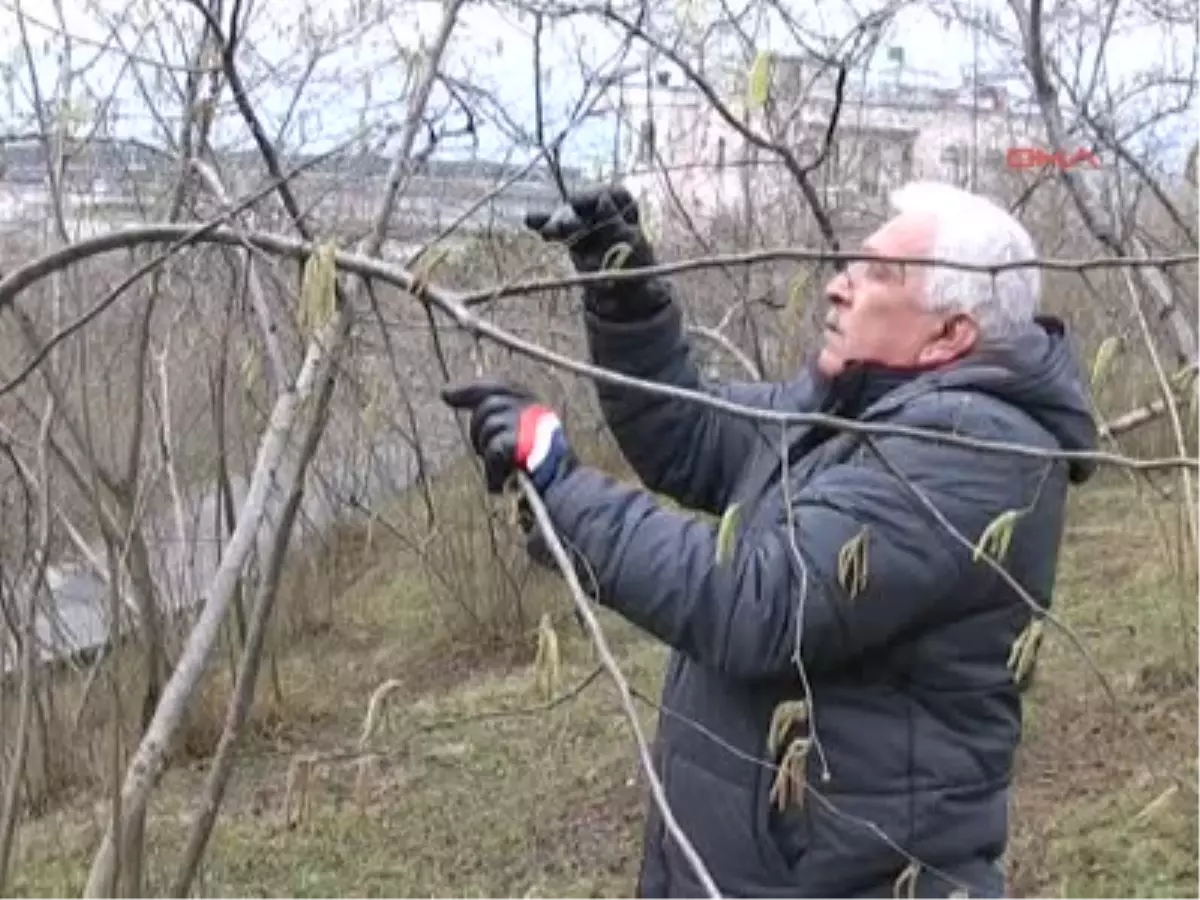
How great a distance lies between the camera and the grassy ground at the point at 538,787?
15.5 ft

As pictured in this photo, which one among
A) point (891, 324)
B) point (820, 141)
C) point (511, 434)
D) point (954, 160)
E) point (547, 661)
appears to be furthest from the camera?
point (954, 160)

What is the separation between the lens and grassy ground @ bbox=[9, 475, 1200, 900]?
473 centimetres

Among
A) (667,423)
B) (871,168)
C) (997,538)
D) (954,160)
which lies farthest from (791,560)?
(954,160)

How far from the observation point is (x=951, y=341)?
243cm

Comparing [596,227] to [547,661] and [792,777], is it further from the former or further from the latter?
[547,661]

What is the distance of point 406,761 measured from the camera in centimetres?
618

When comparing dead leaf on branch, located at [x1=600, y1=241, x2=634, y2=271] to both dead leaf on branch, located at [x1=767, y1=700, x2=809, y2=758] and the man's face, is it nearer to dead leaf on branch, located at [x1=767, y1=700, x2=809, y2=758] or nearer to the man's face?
the man's face

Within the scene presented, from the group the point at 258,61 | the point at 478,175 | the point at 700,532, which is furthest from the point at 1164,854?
the point at 700,532

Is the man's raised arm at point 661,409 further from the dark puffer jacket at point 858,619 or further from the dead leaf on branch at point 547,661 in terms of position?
the dead leaf on branch at point 547,661

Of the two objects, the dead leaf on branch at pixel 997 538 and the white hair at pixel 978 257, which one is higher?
the white hair at pixel 978 257

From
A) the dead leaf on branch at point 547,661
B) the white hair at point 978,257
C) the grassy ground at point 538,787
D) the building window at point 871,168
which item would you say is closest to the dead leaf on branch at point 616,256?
the white hair at point 978,257

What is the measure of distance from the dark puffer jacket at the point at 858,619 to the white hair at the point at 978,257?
0.04m

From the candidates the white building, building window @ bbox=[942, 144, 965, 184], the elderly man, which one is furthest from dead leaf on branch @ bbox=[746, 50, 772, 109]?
building window @ bbox=[942, 144, 965, 184]

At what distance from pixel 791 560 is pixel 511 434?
0.32 m
